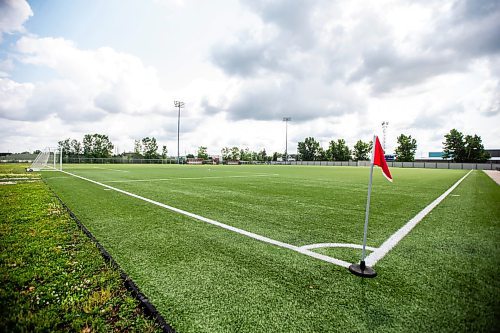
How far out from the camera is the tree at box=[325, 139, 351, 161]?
91.6 metres

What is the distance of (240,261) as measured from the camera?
10.00ft

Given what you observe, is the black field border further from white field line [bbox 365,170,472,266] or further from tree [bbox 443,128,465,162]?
tree [bbox 443,128,465,162]

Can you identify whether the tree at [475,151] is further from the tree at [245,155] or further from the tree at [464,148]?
the tree at [245,155]

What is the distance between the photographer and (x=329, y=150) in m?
96.1

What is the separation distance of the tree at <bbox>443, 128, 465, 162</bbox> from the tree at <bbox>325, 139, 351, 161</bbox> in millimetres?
28024

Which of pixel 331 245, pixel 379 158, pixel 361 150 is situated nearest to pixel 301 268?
pixel 331 245

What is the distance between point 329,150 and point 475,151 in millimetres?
41139

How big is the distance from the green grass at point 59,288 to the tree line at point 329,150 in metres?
81.1

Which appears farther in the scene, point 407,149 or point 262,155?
point 262,155

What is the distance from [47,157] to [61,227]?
28.5m

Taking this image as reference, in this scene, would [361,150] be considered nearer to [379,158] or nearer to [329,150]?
[329,150]

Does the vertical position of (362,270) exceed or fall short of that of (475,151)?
it falls short

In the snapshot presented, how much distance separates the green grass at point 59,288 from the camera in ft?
6.39

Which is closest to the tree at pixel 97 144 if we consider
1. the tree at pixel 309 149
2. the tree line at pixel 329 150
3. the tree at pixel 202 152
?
the tree line at pixel 329 150
